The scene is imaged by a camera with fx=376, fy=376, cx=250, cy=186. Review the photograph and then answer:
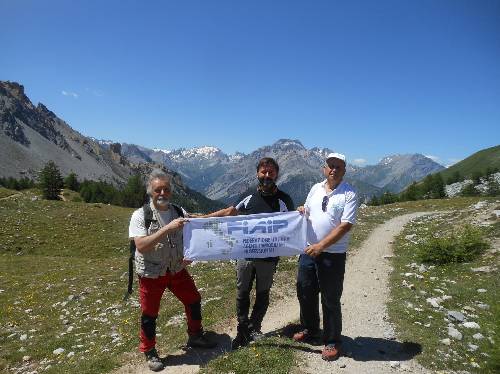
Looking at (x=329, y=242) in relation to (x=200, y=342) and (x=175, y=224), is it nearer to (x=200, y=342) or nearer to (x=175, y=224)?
(x=175, y=224)

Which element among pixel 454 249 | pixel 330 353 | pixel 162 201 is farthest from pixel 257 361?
pixel 454 249

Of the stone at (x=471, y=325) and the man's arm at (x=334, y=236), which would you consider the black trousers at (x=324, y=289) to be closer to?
the man's arm at (x=334, y=236)

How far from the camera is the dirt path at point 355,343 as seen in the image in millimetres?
8375

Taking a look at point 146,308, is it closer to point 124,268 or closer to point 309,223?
point 309,223

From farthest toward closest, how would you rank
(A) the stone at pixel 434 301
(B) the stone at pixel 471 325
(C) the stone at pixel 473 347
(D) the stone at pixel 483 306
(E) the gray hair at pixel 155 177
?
1. (A) the stone at pixel 434 301
2. (D) the stone at pixel 483 306
3. (B) the stone at pixel 471 325
4. (C) the stone at pixel 473 347
5. (E) the gray hair at pixel 155 177

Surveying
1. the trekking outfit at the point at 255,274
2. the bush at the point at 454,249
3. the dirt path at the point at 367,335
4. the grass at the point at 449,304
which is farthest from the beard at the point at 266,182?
the bush at the point at 454,249

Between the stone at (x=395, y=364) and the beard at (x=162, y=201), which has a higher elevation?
the beard at (x=162, y=201)

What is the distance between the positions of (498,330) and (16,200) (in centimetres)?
5106

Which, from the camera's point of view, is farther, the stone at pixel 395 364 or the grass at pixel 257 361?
the stone at pixel 395 364

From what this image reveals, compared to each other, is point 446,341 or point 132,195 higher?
point 132,195

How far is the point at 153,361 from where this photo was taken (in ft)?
29.1

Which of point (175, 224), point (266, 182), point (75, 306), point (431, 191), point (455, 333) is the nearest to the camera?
point (175, 224)

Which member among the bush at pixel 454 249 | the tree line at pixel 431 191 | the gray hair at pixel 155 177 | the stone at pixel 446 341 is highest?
the tree line at pixel 431 191

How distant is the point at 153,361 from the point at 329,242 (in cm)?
504
